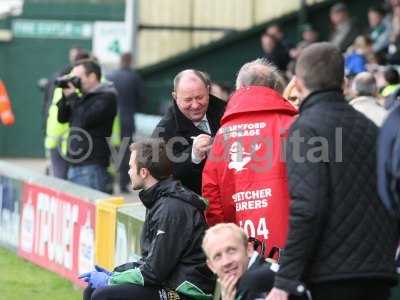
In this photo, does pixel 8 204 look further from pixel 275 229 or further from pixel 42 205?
pixel 275 229

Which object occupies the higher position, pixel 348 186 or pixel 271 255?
pixel 348 186

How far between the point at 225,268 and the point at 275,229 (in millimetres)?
646

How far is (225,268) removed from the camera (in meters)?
5.91

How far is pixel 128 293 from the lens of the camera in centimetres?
700

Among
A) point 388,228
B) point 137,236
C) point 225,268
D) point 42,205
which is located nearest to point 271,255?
point 225,268

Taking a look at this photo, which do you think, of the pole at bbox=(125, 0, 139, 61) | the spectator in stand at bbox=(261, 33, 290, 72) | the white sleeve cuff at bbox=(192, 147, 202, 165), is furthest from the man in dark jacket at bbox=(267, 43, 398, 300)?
the pole at bbox=(125, 0, 139, 61)

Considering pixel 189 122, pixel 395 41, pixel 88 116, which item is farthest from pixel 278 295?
pixel 395 41

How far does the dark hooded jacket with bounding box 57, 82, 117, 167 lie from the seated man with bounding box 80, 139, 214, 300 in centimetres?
428

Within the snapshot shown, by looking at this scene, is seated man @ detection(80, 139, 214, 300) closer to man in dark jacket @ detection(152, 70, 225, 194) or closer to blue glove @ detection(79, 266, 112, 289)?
blue glove @ detection(79, 266, 112, 289)

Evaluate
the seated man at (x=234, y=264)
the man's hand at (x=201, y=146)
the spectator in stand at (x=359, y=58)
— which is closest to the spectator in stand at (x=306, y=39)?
the spectator in stand at (x=359, y=58)

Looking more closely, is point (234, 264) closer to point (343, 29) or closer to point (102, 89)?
point (102, 89)

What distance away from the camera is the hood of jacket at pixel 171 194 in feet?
22.5

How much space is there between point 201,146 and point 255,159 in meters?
0.54

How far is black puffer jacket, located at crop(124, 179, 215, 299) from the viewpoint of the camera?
685 cm
